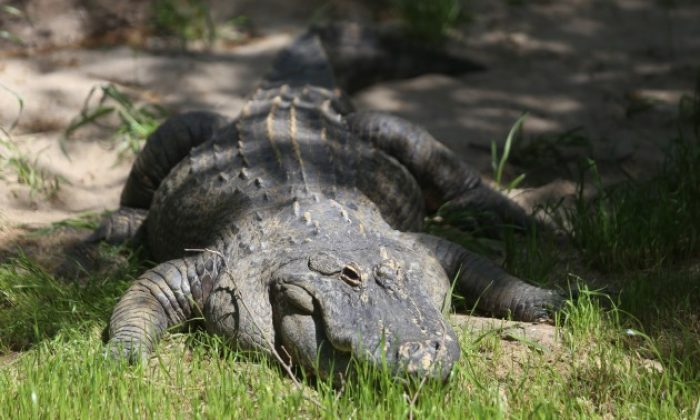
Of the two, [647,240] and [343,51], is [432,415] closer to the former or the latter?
[647,240]

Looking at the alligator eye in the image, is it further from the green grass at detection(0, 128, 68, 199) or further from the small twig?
the green grass at detection(0, 128, 68, 199)

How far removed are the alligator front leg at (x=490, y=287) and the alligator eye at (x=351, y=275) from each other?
2.05 feet

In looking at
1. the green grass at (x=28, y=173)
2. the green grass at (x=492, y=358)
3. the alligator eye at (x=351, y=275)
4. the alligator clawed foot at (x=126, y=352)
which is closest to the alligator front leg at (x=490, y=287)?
the green grass at (x=492, y=358)

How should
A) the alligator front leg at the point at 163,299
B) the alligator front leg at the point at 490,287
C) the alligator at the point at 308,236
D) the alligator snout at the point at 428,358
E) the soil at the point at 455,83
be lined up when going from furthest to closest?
the soil at the point at 455,83, the alligator front leg at the point at 490,287, the alligator front leg at the point at 163,299, the alligator at the point at 308,236, the alligator snout at the point at 428,358

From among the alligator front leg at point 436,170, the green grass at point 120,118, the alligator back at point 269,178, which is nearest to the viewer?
the alligator back at point 269,178

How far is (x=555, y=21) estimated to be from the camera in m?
8.59

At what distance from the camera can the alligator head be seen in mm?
3387

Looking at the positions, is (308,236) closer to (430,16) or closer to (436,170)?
(436,170)

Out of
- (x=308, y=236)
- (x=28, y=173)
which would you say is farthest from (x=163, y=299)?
(x=28, y=173)

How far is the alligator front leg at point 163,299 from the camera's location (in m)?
4.09

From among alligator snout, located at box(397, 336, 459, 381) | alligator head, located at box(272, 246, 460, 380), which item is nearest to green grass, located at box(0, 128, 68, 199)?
alligator head, located at box(272, 246, 460, 380)

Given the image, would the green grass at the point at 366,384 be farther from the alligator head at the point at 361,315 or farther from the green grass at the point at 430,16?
the green grass at the point at 430,16

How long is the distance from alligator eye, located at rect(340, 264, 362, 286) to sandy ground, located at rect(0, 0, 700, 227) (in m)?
2.34

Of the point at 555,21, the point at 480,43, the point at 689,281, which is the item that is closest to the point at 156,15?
the point at 480,43
